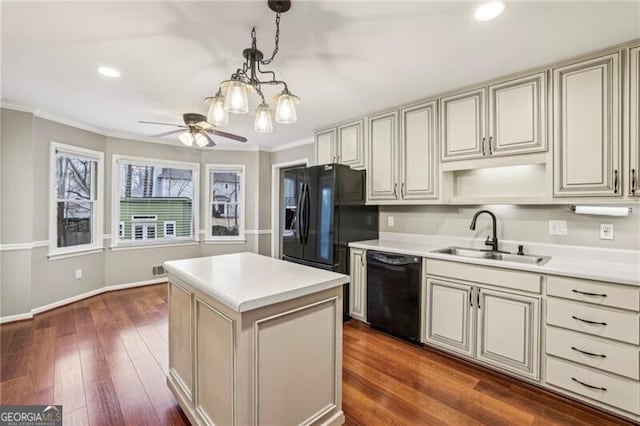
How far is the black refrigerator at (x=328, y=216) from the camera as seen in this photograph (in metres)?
3.18

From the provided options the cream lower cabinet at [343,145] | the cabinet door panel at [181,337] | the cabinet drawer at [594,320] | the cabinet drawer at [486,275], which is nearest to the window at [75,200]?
the cabinet door panel at [181,337]

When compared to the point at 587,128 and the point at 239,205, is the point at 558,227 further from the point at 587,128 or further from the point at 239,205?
the point at 239,205

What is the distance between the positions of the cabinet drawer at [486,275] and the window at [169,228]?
4.26 metres

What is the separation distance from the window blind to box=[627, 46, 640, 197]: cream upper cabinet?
17.8ft

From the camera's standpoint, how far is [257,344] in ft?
4.39

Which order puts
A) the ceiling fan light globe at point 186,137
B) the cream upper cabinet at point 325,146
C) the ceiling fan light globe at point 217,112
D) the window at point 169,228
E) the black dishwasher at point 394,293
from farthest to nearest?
the window at point 169,228, the cream upper cabinet at point 325,146, the ceiling fan light globe at point 186,137, the black dishwasher at point 394,293, the ceiling fan light globe at point 217,112

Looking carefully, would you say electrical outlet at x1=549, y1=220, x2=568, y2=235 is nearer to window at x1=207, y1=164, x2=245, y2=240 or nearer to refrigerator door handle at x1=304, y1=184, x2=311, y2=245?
refrigerator door handle at x1=304, y1=184, x2=311, y2=245

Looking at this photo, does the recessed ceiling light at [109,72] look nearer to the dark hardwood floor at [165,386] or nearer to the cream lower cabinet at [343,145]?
the cream lower cabinet at [343,145]

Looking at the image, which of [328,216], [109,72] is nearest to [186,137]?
[109,72]

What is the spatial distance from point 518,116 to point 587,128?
1.49 feet

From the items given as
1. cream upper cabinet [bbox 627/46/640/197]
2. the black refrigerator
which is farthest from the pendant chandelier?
cream upper cabinet [bbox 627/46/640/197]

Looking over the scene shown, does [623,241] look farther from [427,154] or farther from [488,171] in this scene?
[427,154]

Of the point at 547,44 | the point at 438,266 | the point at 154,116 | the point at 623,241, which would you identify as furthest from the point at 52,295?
the point at 623,241

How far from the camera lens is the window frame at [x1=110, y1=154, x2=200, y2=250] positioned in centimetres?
439
